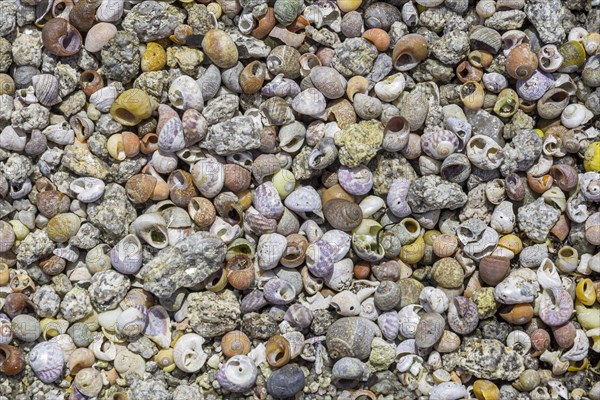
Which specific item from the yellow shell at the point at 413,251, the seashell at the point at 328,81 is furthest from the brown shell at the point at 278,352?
the seashell at the point at 328,81

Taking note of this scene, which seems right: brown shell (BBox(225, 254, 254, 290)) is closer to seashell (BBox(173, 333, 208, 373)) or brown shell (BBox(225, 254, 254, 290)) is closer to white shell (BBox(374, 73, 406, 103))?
seashell (BBox(173, 333, 208, 373))

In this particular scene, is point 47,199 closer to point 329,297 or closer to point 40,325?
point 40,325

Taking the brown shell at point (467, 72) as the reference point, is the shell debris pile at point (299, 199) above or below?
below

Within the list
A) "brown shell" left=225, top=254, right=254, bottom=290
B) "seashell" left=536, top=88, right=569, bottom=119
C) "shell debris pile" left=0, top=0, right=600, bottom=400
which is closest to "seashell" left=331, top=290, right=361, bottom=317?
"shell debris pile" left=0, top=0, right=600, bottom=400

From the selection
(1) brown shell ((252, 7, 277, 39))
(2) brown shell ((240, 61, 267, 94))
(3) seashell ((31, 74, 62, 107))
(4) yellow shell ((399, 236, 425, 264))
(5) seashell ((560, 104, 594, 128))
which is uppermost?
(1) brown shell ((252, 7, 277, 39))

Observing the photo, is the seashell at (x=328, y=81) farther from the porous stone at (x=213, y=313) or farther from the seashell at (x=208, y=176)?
the porous stone at (x=213, y=313)

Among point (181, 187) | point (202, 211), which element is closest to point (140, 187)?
point (181, 187)

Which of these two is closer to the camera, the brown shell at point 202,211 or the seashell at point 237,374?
the seashell at point 237,374
